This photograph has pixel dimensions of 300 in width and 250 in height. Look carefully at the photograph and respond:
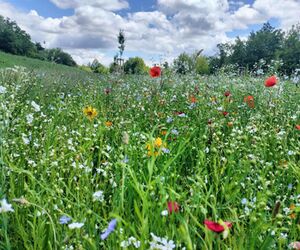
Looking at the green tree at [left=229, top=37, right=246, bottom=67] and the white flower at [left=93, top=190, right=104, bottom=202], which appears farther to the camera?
the green tree at [left=229, top=37, right=246, bottom=67]

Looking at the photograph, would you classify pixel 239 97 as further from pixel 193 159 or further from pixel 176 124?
pixel 193 159

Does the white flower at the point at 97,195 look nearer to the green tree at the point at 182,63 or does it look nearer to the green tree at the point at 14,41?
the green tree at the point at 182,63

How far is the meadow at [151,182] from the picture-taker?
4.99 ft

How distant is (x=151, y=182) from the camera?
1774 millimetres

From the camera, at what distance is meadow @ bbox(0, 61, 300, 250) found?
1.52 m

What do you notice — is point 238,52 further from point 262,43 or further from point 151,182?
point 151,182

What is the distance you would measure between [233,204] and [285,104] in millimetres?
3330

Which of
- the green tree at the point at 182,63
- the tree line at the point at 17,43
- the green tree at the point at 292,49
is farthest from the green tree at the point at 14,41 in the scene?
the green tree at the point at 182,63

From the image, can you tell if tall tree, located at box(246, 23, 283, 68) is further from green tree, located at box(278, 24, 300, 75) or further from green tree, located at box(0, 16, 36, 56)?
green tree, located at box(0, 16, 36, 56)

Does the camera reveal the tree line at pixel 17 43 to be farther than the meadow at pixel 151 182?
Yes

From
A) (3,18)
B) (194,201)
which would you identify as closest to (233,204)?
(194,201)

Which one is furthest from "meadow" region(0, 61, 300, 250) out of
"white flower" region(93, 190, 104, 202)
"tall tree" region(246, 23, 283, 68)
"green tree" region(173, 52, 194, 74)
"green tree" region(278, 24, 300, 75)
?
"tall tree" region(246, 23, 283, 68)

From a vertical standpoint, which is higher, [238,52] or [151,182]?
[238,52]

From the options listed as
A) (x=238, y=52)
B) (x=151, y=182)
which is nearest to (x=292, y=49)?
(x=238, y=52)
